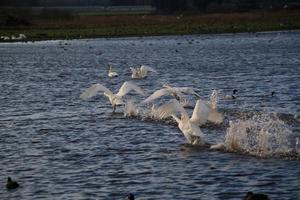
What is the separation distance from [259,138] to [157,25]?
65.2m

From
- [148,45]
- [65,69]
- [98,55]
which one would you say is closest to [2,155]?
[65,69]

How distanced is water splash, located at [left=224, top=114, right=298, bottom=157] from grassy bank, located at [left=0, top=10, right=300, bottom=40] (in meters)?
57.3

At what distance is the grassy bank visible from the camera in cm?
7712

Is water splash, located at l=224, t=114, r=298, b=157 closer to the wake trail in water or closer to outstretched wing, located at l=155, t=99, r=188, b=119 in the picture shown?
the wake trail in water

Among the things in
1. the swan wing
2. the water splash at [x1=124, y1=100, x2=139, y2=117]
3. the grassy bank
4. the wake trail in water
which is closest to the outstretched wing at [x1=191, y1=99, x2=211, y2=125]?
the wake trail in water

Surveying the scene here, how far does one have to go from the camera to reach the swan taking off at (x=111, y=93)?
2331 cm

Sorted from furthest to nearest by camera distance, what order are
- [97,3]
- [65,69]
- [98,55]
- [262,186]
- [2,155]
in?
[97,3], [98,55], [65,69], [2,155], [262,186]

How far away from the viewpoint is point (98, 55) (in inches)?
2304

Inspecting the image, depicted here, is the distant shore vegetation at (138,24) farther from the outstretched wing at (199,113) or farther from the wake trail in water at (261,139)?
the outstretched wing at (199,113)

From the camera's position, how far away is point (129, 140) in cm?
1925

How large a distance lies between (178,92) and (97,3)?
14841 centimetres

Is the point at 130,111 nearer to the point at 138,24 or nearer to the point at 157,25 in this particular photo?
the point at 157,25

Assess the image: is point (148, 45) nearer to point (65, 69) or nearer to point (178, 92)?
point (65, 69)

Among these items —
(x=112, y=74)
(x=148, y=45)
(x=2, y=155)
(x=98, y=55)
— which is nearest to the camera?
(x=2, y=155)
